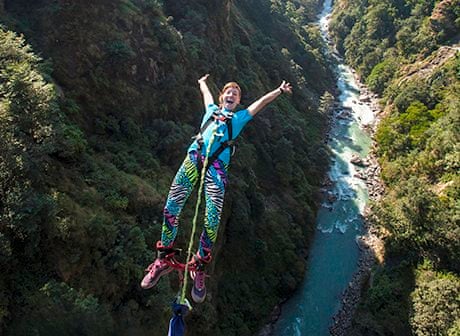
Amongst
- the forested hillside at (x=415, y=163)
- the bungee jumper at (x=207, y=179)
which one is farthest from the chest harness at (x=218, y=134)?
the forested hillside at (x=415, y=163)

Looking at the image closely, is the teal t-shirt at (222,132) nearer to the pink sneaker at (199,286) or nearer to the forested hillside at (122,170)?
the pink sneaker at (199,286)

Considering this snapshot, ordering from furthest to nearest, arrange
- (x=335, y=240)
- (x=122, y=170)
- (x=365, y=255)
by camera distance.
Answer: (x=335, y=240), (x=365, y=255), (x=122, y=170)

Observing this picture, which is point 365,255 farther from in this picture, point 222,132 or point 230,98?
point 222,132

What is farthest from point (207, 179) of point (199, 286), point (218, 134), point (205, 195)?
point (199, 286)

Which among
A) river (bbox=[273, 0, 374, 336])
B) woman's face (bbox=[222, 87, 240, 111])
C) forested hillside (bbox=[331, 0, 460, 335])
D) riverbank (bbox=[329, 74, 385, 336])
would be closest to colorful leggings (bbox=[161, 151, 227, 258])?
woman's face (bbox=[222, 87, 240, 111])

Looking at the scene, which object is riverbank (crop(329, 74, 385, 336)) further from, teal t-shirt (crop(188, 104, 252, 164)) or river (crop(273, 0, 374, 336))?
teal t-shirt (crop(188, 104, 252, 164))
